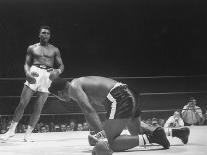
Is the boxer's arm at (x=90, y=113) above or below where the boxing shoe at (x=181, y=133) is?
above

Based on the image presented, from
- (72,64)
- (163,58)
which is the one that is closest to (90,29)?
(72,64)

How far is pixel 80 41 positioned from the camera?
27.9 ft

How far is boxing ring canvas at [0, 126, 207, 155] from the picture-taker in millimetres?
3006

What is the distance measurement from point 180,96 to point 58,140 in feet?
16.1

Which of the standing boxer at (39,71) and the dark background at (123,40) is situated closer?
the standing boxer at (39,71)

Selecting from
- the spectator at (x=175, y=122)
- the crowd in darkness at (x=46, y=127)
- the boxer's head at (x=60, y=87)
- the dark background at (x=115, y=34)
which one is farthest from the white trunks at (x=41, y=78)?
the dark background at (x=115, y=34)

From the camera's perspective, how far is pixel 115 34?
29.5 ft

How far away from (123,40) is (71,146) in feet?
18.2

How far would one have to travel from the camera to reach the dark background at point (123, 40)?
8086 mm

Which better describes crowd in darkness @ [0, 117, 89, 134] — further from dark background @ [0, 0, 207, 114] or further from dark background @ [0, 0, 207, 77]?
dark background @ [0, 0, 207, 77]

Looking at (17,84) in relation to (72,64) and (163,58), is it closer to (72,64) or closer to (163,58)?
(72,64)

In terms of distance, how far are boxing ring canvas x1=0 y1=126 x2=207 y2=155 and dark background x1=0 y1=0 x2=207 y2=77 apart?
4035mm

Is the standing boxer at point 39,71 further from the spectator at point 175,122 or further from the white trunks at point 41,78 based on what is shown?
the spectator at point 175,122

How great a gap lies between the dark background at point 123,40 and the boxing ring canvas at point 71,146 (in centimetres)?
386
